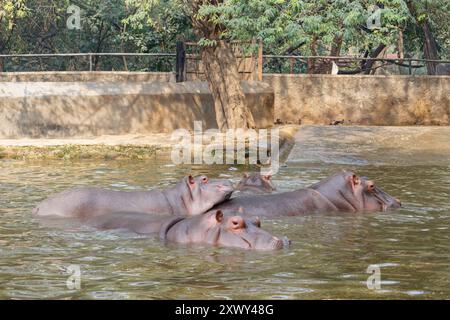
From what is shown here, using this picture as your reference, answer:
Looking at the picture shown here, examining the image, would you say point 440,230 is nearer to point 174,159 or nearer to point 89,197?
point 89,197

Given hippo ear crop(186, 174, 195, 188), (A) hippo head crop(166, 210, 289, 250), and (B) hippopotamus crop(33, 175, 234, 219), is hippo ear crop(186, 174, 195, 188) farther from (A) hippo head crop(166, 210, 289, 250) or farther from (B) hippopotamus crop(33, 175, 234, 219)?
(A) hippo head crop(166, 210, 289, 250)

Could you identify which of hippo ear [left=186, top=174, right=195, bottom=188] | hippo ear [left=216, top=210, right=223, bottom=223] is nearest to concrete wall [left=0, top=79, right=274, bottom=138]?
hippo ear [left=186, top=174, right=195, bottom=188]

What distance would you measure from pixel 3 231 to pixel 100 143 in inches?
238

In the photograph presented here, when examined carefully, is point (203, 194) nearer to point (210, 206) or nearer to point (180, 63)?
point (210, 206)

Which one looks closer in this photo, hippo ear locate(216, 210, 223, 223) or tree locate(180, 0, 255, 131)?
hippo ear locate(216, 210, 223, 223)

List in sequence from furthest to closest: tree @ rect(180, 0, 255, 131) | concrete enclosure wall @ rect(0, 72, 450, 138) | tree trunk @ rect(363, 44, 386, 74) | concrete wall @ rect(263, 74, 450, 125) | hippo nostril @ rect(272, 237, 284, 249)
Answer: tree trunk @ rect(363, 44, 386, 74), concrete wall @ rect(263, 74, 450, 125), concrete enclosure wall @ rect(0, 72, 450, 138), tree @ rect(180, 0, 255, 131), hippo nostril @ rect(272, 237, 284, 249)

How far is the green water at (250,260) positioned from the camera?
234 inches

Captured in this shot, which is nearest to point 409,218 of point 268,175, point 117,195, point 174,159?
point 268,175

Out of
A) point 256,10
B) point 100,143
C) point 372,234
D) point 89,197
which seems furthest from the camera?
point 256,10

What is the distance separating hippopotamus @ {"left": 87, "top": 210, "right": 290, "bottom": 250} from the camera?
711 cm

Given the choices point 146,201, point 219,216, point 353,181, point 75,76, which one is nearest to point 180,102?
point 75,76

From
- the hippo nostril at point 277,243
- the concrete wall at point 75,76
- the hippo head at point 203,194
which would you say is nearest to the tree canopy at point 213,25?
the concrete wall at point 75,76

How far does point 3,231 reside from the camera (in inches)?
322

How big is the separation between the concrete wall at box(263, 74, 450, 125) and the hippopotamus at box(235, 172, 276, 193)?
357 inches
